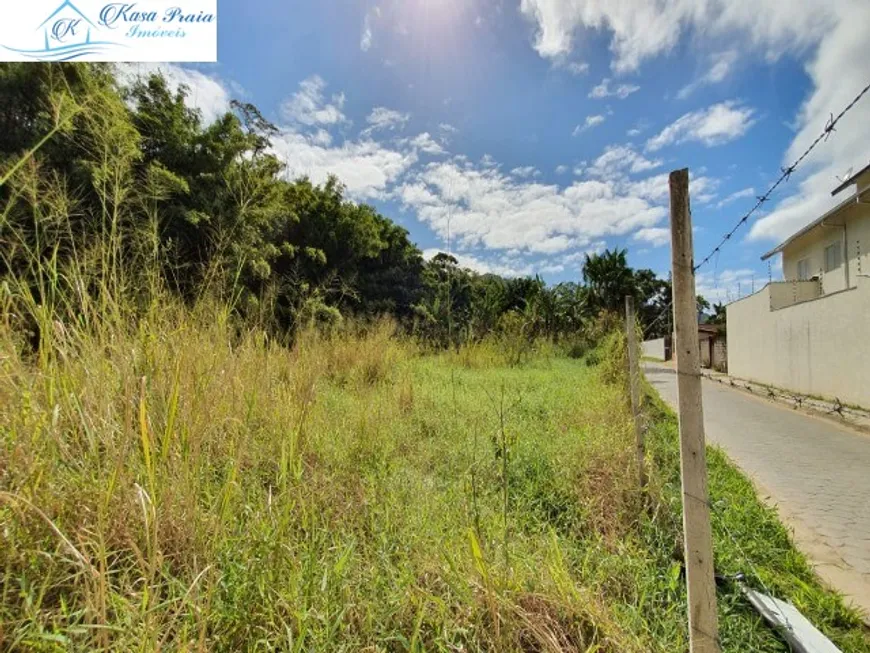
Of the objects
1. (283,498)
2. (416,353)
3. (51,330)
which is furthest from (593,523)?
(416,353)

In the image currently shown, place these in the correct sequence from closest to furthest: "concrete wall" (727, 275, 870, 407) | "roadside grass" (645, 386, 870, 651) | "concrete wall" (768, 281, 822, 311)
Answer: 1. "roadside grass" (645, 386, 870, 651)
2. "concrete wall" (727, 275, 870, 407)
3. "concrete wall" (768, 281, 822, 311)

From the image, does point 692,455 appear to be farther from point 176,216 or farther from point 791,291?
point 791,291

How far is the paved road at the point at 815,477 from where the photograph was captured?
2.76 meters

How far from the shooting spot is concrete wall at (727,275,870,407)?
28.2 ft

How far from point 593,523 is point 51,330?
3159mm

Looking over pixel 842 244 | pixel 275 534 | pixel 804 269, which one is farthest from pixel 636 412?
pixel 804 269

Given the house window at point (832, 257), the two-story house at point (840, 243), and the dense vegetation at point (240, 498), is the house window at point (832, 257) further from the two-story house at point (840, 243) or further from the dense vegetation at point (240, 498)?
the dense vegetation at point (240, 498)

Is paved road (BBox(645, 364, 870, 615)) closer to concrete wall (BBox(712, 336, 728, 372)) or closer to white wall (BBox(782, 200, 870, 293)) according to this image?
white wall (BBox(782, 200, 870, 293))

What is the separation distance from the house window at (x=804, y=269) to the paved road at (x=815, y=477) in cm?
1013

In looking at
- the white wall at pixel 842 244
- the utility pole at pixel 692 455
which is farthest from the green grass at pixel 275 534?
the white wall at pixel 842 244

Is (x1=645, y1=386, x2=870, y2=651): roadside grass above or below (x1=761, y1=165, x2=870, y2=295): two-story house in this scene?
below

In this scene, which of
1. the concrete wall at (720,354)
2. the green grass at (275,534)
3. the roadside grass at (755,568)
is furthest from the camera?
the concrete wall at (720,354)

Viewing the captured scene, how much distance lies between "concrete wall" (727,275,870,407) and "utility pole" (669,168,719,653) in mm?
10319

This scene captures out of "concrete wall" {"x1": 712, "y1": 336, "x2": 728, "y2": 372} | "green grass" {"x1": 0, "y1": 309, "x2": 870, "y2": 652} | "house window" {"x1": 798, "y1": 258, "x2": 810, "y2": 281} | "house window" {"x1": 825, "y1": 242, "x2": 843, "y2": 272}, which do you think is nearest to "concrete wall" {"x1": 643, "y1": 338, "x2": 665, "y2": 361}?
"concrete wall" {"x1": 712, "y1": 336, "x2": 728, "y2": 372}
